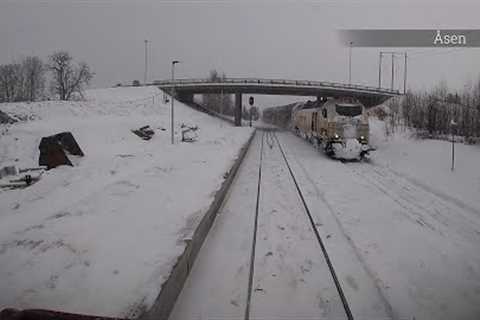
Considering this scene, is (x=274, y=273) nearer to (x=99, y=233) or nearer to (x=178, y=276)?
(x=178, y=276)

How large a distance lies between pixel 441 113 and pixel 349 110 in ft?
29.5

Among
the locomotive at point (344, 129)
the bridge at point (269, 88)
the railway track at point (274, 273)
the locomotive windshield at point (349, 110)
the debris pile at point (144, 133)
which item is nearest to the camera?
the railway track at point (274, 273)

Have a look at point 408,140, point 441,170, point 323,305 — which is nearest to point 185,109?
point 408,140

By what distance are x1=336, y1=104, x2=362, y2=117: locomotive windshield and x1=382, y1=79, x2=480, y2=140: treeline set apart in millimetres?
4554

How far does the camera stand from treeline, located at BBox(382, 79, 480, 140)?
1972 cm

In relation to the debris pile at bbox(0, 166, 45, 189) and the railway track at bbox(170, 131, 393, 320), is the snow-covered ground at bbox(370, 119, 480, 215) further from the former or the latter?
the debris pile at bbox(0, 166, 45, 189)

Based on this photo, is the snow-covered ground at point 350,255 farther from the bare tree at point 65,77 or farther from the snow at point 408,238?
the bare tree at point 65,77

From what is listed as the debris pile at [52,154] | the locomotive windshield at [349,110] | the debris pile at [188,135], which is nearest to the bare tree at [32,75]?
the debris pile at [188,135]

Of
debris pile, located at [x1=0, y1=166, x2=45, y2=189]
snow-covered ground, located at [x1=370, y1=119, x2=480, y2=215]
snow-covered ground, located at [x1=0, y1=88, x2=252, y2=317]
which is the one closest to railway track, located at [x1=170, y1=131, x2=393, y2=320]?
snow-covered ground, located at [x1=0, y1=88, x2=252, y2=317]

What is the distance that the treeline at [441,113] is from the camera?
1972 centimetres

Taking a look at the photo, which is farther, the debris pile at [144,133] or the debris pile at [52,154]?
the debris pile at [144,133]

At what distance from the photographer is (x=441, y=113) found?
22.5 m

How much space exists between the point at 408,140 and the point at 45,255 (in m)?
22.1

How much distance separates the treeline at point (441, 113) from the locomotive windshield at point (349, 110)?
4.55 m
